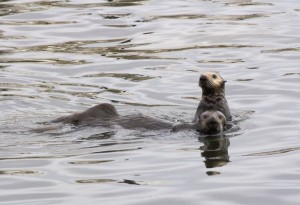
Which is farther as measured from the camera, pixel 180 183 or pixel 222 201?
pixel 180 183

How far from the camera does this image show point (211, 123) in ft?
36.9

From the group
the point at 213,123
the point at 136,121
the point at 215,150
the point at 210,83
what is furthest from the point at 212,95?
the point at 215,150

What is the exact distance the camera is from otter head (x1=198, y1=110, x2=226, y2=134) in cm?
1125

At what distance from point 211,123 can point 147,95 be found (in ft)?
8.54

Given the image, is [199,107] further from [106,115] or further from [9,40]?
[9,40]

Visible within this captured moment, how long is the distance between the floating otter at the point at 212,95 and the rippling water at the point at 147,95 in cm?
35

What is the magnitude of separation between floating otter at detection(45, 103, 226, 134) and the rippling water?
0.13m

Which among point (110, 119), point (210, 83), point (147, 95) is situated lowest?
point (147, 95)

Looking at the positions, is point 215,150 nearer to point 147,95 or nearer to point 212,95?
point 212,95

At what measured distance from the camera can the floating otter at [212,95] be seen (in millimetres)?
12156

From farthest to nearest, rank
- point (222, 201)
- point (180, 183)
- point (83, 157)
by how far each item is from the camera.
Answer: point (83, 157) → point (180, 183) → point (222, 201)

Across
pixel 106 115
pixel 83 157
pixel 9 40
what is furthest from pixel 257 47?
pixel 83 157

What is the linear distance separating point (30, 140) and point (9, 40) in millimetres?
6972

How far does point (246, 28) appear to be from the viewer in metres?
18.2
